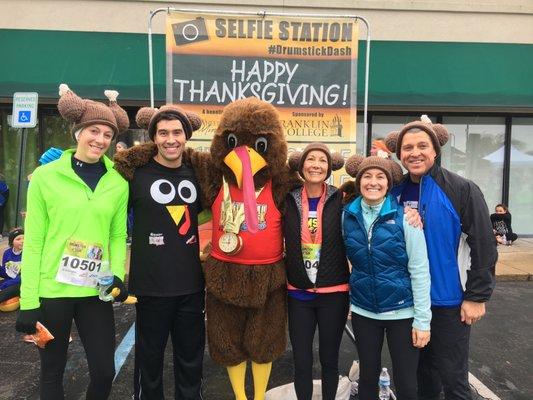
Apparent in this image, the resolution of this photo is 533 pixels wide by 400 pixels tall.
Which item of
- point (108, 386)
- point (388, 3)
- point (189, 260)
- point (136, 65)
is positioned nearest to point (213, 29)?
point (189, 260)

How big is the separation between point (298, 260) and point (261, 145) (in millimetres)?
772

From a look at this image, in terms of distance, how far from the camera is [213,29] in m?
3.99

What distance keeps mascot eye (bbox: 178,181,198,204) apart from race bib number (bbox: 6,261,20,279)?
3.64 m

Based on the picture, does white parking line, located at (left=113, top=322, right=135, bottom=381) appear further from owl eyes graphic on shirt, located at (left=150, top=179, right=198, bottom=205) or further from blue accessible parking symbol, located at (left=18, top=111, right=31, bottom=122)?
blue accessible parking symbol, located at (left=18, top=111, right=31, bottom=122)

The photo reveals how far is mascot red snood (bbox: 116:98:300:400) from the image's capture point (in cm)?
275

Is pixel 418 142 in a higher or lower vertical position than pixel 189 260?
higher

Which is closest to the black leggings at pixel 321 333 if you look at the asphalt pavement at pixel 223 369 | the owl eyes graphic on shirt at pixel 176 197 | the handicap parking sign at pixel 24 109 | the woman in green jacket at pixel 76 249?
the asphalt pavement at pixel 223 369

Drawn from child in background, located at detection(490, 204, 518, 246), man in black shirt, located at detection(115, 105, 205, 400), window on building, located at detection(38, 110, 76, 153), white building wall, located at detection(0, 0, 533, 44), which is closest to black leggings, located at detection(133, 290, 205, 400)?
man in black shirt, located at detection(115, 105, 205, 400)

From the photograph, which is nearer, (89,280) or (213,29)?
(89,280)

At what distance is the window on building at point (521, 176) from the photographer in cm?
945

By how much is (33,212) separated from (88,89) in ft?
17.8

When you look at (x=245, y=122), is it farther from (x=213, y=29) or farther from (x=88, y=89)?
(x=88, y=89)

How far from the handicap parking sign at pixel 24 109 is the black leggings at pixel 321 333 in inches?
215

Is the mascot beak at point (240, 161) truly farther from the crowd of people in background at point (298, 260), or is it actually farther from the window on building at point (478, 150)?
the window on building at point (478, 150)
